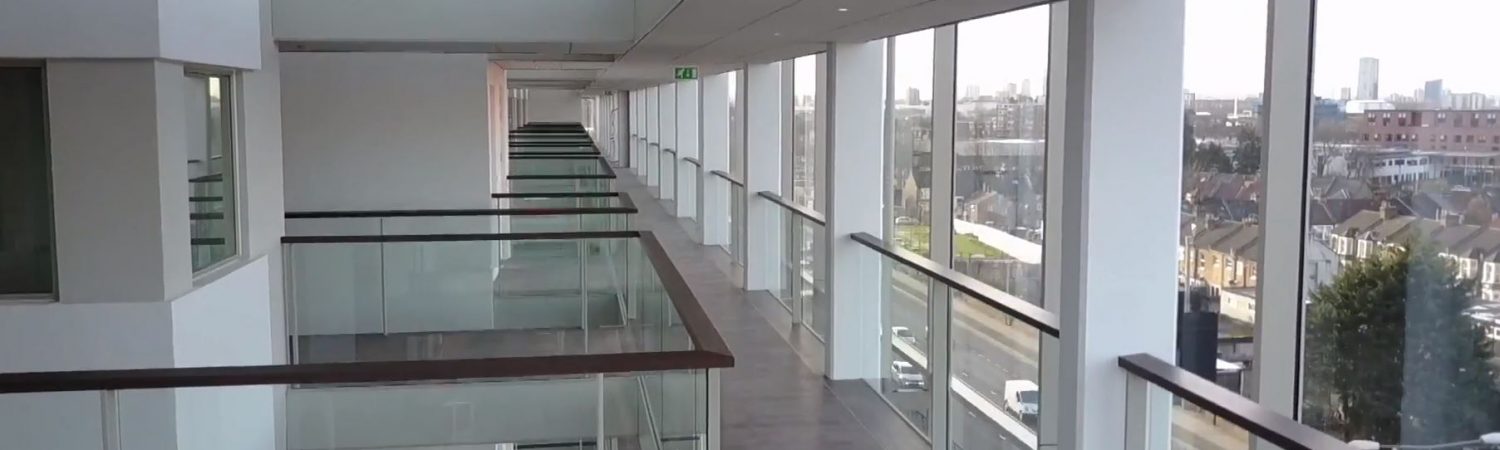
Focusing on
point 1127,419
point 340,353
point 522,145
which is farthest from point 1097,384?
point 522,145

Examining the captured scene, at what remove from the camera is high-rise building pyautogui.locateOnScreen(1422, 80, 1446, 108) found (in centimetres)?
433

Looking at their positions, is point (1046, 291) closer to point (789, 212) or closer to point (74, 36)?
point (789, 212)

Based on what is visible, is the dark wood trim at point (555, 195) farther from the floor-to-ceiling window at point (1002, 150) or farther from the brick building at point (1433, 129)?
the brick building at point (1433, 129)

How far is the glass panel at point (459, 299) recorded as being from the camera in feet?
26.1

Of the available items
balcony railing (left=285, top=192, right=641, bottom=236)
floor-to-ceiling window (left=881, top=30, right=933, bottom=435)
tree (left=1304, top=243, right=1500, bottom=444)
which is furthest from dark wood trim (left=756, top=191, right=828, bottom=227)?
tree (left=1304, top=243, right=1500, bottom=444)

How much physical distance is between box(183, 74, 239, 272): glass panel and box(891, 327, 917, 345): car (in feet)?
11.0

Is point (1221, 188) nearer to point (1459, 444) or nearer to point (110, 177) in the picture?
point (1459, 444)

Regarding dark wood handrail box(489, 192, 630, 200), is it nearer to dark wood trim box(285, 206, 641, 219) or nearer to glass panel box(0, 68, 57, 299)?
dark wood trim box(285, 206, 641, 219)

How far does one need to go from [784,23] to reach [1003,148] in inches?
74.3

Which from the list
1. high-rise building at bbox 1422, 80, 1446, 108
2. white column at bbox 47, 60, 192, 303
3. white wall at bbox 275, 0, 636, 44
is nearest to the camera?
high-rise building at bbox 1422, 80, 1446, 108

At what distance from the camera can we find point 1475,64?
13.7ft

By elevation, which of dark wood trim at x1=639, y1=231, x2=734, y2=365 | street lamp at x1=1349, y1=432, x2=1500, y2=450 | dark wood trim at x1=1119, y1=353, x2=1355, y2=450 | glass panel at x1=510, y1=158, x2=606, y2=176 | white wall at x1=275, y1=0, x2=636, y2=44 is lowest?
street lamp at x1=1349, y1=432, x2=1500, y2=450

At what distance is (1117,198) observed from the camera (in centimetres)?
433

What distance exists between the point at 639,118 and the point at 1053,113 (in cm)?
2302
